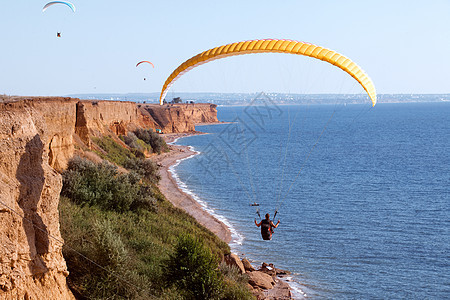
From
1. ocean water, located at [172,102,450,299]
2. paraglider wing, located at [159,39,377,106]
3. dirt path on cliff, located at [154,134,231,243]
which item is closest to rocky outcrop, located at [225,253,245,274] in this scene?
ocean water, located at [172,102,450,299]

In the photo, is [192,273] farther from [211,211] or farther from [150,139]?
[150,139]

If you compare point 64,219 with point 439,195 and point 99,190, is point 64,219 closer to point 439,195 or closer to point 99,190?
point 99,190

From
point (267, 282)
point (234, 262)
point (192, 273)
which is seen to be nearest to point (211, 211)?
point (234, 262)

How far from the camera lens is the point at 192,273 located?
1580 cm

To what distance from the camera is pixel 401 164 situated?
199 feet

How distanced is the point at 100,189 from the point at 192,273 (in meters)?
7.83

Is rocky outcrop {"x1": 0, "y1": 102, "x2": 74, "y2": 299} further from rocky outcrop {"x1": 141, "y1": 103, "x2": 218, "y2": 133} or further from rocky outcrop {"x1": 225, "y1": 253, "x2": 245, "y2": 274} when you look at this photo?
rocky outcrop {"x1": 141, "y1": 103, "x2": 218, "y2": 133}

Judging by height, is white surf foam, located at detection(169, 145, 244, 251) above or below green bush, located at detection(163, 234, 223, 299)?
below

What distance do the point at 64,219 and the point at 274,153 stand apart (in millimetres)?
62044

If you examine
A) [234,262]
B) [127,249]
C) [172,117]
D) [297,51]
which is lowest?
[234,262]

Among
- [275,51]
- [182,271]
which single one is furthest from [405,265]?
[275,51]

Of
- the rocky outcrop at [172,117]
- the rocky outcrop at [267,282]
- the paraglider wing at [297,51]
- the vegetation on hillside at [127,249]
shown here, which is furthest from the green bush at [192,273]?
the rocky outcrop at [172,117]

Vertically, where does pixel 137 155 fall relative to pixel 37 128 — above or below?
below

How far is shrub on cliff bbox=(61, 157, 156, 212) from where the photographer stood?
1994cm
